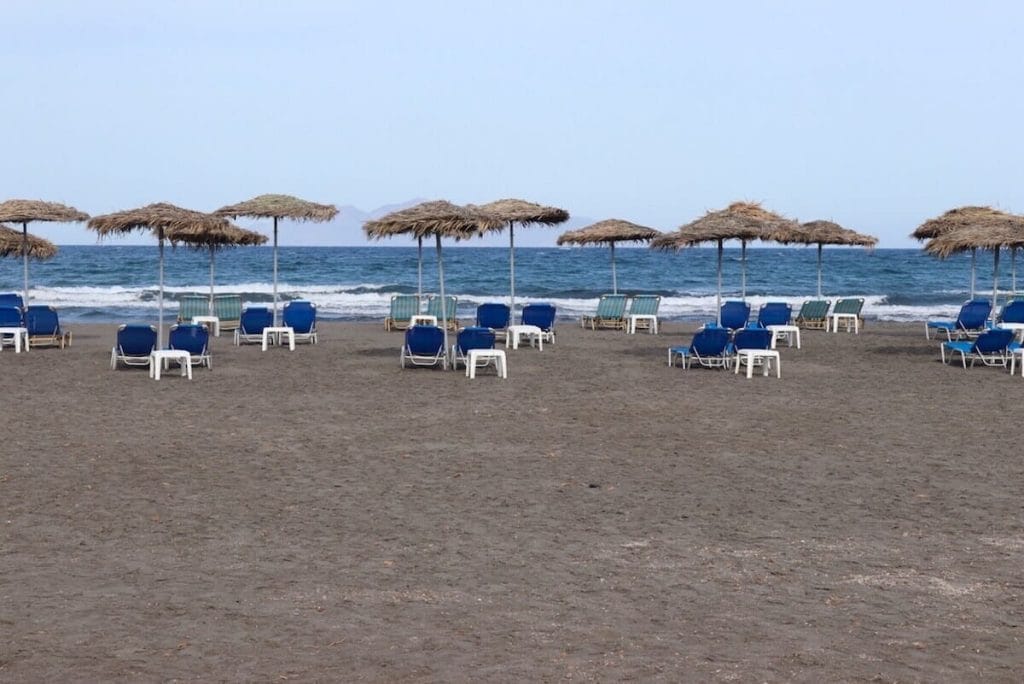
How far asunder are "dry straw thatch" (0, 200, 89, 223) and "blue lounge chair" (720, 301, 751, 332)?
9.74 meters

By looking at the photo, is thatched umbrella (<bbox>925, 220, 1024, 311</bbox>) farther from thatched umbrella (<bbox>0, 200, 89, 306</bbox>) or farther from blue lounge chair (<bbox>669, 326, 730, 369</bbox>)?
thatched umbrella (<bbox>0, 200, 89, 306</bbox>)

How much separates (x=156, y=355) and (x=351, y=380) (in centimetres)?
217

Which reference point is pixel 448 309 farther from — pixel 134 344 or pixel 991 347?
pixel 991 347

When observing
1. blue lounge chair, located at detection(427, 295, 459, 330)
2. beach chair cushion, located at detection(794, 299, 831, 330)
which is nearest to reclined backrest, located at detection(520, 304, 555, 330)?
blue lounge chair, located at detection(427, 295, 459, 330)

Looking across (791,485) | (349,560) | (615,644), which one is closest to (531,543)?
(349,560)

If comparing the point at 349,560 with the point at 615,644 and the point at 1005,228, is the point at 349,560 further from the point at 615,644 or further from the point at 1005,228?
the point at 1005,228

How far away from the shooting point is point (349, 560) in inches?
243

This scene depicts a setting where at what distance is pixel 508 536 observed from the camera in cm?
670

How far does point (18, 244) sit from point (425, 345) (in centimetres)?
787


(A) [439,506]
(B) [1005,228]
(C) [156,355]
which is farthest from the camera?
(B) [1005,228]

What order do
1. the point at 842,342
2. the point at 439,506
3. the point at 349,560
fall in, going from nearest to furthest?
the point at 349,560 < the point at 439,506 < the point at 842,342

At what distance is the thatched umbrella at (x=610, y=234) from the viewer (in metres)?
22.6

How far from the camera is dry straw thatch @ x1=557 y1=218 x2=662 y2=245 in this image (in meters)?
22.6

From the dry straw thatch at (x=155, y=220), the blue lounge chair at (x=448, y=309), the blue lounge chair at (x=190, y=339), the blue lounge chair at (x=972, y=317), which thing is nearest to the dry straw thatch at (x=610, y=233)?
the blue lounge chair at (x=448, y=309)
